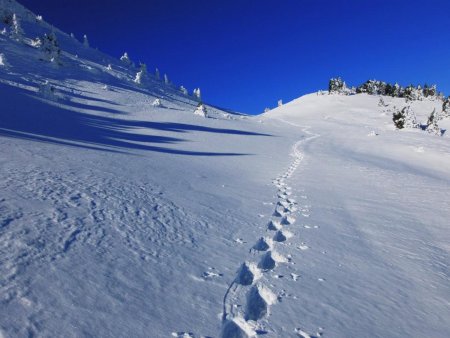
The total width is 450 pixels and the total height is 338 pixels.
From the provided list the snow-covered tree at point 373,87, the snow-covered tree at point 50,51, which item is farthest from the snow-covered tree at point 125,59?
the snow-covered tree at point 373,87

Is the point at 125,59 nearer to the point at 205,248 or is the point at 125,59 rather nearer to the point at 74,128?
the point at 74,128

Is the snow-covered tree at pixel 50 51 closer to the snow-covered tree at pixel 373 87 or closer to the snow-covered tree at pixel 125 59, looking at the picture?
the snow-covered tree at pixel 125 59

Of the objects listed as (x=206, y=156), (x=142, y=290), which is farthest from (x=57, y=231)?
(x=206, y=156)

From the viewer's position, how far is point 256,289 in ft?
16.3

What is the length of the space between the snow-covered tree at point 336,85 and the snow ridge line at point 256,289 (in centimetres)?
13052

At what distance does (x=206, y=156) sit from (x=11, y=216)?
1307 cm

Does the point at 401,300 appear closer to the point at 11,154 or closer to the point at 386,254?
the point at 386,254

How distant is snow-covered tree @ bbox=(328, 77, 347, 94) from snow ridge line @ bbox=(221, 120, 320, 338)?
13052cm

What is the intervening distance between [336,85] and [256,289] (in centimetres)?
13575

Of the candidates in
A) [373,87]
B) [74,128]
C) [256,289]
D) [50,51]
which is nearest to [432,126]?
[74,128]

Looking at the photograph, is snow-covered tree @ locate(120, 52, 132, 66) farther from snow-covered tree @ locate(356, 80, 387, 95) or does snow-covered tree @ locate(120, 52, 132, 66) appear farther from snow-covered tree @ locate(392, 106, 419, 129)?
snow-covered tree @ locate(356, 80, 387, 95)

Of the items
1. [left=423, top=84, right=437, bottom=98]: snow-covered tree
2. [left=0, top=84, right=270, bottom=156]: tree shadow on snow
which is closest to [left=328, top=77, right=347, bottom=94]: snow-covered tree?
[left=423, top=84, right=437, bottom=98]: snow-covered tree

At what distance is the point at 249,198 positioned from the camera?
1039 cm

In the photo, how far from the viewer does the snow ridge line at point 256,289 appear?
406 cm
